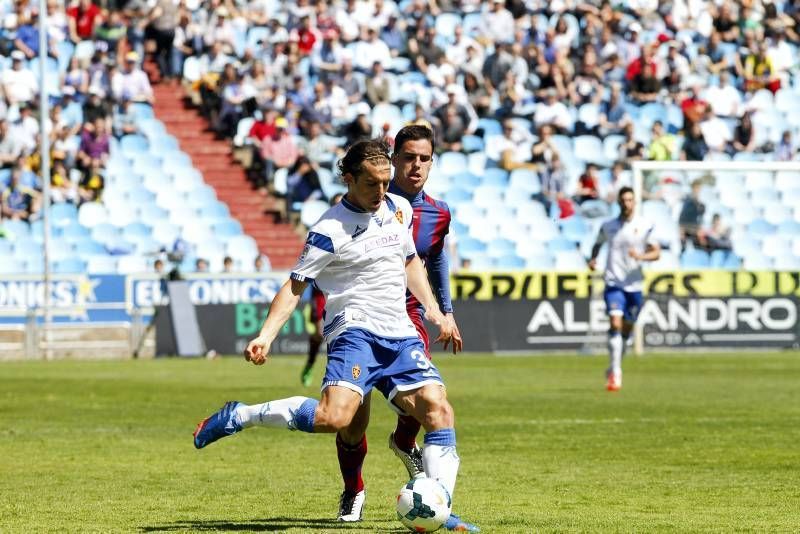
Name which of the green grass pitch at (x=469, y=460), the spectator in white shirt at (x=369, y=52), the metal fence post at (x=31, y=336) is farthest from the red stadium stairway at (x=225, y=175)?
the green grass pitch at (x=469, y=460)

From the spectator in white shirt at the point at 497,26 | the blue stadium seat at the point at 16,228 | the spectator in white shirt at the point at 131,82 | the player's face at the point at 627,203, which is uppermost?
the spectator in white shirt at the point at 497,26

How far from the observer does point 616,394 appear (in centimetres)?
2042

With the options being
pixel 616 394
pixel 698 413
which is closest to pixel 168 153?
pixel 616 394

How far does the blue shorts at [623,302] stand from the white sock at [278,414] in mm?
14013

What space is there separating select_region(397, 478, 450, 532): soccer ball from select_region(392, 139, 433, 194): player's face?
2.17m

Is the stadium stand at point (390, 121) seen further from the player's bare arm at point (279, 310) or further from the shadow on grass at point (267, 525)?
the player's bare arm at point (279, 310)

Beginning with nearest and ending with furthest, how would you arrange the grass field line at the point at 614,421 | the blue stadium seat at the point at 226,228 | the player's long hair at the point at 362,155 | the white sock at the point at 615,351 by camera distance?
1. the player's long hair at the point at 362,155
2. the grass field line at the point at 614,421
3. the white sock at the point at 615,351
4. the blue stadium seat at the point at 226,228

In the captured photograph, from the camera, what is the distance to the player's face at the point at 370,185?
28.1 feet

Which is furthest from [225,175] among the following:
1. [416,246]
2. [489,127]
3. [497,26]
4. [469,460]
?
[416,246]

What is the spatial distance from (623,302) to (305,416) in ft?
47.0

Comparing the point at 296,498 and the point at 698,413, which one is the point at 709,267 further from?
the point at 296,498

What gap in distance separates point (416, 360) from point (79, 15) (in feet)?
93.7

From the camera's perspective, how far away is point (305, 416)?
8.59m

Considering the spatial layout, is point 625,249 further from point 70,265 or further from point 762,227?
point 70,265
